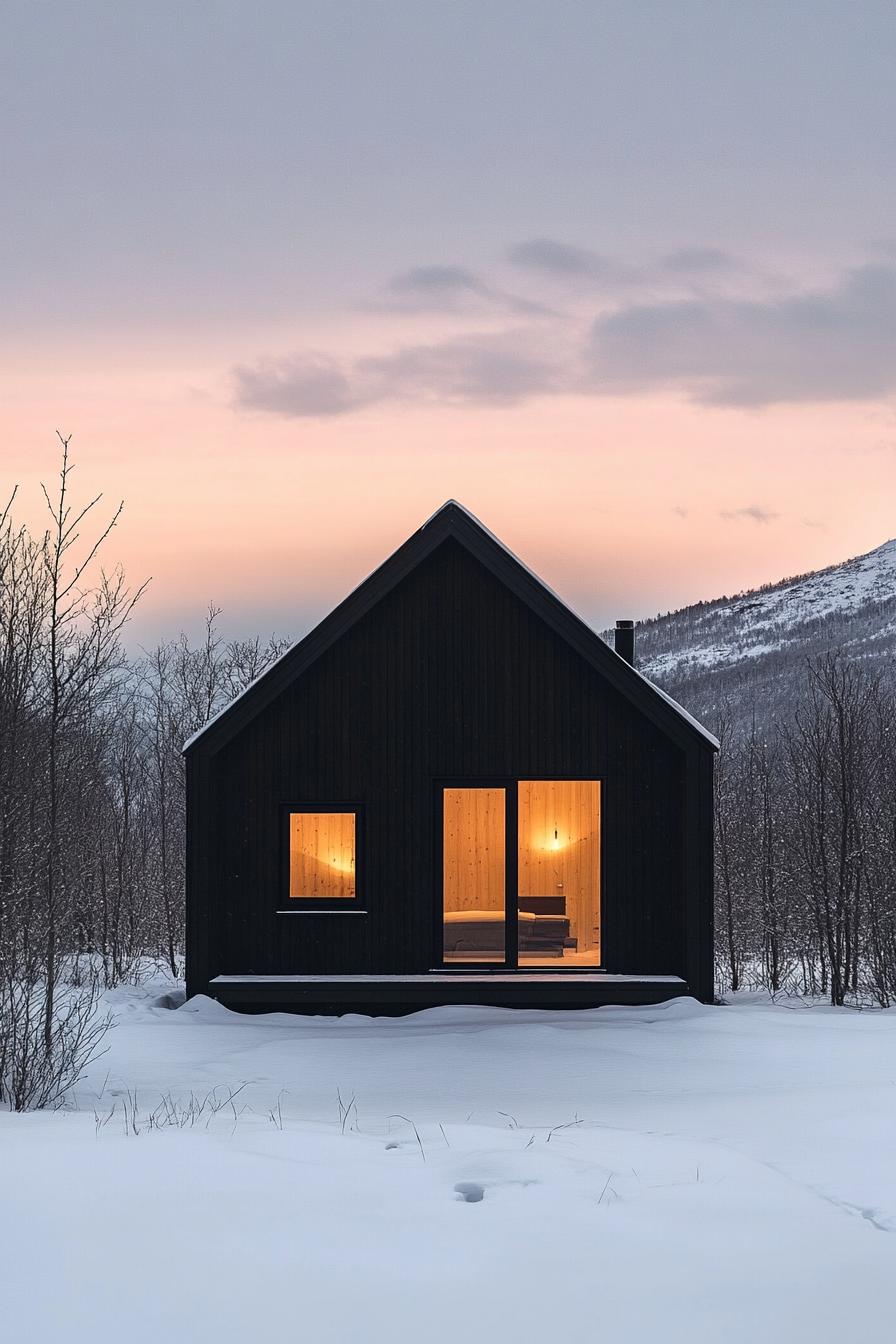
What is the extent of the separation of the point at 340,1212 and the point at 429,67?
13.9 meters

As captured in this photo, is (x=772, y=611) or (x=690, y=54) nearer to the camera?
(x=690, y=54)

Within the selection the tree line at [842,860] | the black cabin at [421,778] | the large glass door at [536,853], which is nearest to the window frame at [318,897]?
the black cabin at [421,778]

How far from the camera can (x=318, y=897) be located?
12.7 meters

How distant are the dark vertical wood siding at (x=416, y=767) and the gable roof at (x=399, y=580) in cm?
21

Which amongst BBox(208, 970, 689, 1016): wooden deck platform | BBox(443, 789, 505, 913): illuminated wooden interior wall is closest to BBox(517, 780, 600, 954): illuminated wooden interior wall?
BBox(443, 789, 505, 913): illuminated wooden interior wall

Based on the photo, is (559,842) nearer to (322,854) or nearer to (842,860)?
(842,860)

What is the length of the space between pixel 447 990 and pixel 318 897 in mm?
1713

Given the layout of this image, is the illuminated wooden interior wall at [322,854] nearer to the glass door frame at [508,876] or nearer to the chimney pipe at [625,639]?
the glass door frame at [508,876]

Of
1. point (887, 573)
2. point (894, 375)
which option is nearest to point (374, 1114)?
point (894, 375)

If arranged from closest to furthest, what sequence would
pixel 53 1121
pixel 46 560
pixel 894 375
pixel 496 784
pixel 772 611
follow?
pixel 53 1121 → pixel 46 560 → pixel 496 784 → pixel 894 375 → pixel 772 611

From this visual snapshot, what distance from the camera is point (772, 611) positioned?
134 meters

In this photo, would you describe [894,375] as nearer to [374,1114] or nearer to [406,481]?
[374,1114]

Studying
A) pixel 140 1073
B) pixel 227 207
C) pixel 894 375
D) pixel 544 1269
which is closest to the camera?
pixel 544 1269

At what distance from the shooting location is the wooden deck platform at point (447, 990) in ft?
40.0
